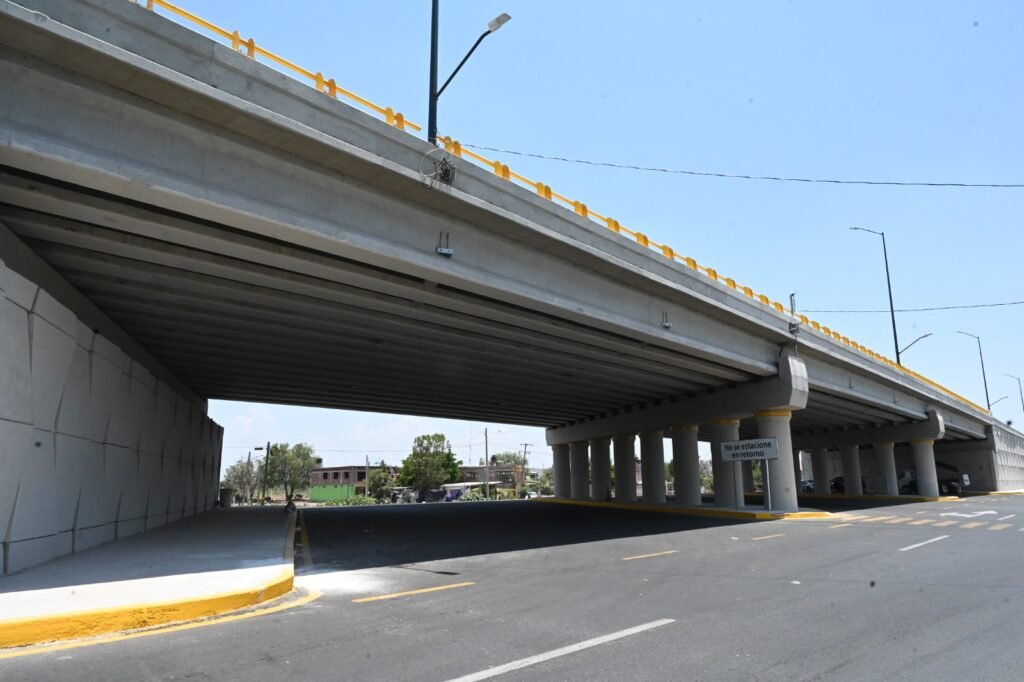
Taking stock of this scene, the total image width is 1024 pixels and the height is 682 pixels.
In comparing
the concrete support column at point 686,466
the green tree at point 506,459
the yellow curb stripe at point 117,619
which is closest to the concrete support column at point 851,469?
the concrete support column at point 686,466

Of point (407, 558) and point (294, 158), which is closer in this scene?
point (294, 158)

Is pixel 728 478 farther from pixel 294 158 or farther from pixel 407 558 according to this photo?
pixel 294 158

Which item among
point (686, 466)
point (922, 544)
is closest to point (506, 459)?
point (686, 466)

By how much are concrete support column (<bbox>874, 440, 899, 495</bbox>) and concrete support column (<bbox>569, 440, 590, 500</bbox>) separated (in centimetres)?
2339

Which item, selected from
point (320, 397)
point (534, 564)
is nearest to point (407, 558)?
point (534, 564)

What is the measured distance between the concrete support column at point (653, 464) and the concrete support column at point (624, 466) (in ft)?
5.90

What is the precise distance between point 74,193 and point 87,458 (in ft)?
19.3

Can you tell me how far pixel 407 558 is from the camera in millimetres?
12609

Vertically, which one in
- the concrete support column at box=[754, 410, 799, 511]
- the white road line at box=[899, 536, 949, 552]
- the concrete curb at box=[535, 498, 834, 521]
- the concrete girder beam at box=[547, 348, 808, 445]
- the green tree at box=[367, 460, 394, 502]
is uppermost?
the concrete girder beam at box=[547, 348, 808, 445]

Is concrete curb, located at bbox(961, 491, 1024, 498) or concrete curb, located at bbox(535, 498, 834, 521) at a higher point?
concrete curb, located at bbox(535, 498, 834, 521)

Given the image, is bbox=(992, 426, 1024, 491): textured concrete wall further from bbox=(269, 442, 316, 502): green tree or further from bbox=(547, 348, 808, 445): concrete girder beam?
bbox=(269, 442, 316, 502): green tree

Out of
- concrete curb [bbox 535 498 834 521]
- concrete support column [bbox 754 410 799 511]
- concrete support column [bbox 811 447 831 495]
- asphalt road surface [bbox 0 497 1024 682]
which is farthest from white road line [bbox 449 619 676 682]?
concrete support column [bbox 811 447 831 495]

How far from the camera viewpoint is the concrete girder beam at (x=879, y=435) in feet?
140

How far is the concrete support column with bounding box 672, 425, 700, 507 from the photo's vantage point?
32.2 m
